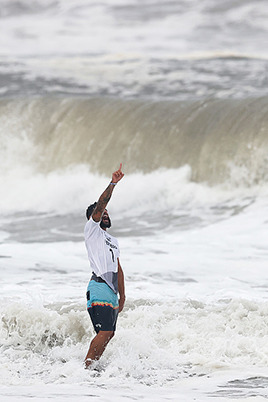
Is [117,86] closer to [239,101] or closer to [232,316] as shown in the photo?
[239,101]

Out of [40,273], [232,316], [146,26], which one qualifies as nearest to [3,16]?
[146,26]

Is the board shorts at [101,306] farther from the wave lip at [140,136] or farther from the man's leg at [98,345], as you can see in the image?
the wave lip at [140,136]

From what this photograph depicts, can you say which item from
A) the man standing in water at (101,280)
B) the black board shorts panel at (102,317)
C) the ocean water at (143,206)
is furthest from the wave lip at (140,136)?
the black board shorts panel at (102,317)

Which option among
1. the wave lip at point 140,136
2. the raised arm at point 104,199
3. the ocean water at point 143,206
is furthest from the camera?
the wave lip at point 140,136

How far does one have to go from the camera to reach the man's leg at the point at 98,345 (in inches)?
197

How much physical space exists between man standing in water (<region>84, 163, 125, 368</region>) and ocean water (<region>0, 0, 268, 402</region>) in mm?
244

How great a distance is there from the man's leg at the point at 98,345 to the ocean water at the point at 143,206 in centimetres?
7

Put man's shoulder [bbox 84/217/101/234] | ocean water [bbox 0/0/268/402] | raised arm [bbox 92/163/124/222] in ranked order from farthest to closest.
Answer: ocean water [bbox 0/0/268/402]
man's shoulder [bbox 84/217/101/234]
raised arm [bbox 92/163/124/222]

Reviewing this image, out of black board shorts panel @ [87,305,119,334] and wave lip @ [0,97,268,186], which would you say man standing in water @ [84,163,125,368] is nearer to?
black board shorts panel @ [87,305,119,334]

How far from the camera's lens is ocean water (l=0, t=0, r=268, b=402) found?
5297 millimetres

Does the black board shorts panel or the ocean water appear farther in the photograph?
the ocean water

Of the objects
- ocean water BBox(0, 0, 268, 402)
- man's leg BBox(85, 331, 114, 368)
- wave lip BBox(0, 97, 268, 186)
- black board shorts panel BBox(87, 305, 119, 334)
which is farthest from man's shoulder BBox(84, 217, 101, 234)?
wave lip BBox(0, 97, 268, 186)

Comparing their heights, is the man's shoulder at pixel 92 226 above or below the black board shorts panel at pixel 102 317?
above

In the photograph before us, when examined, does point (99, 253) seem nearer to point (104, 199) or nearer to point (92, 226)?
point (92, 226)
